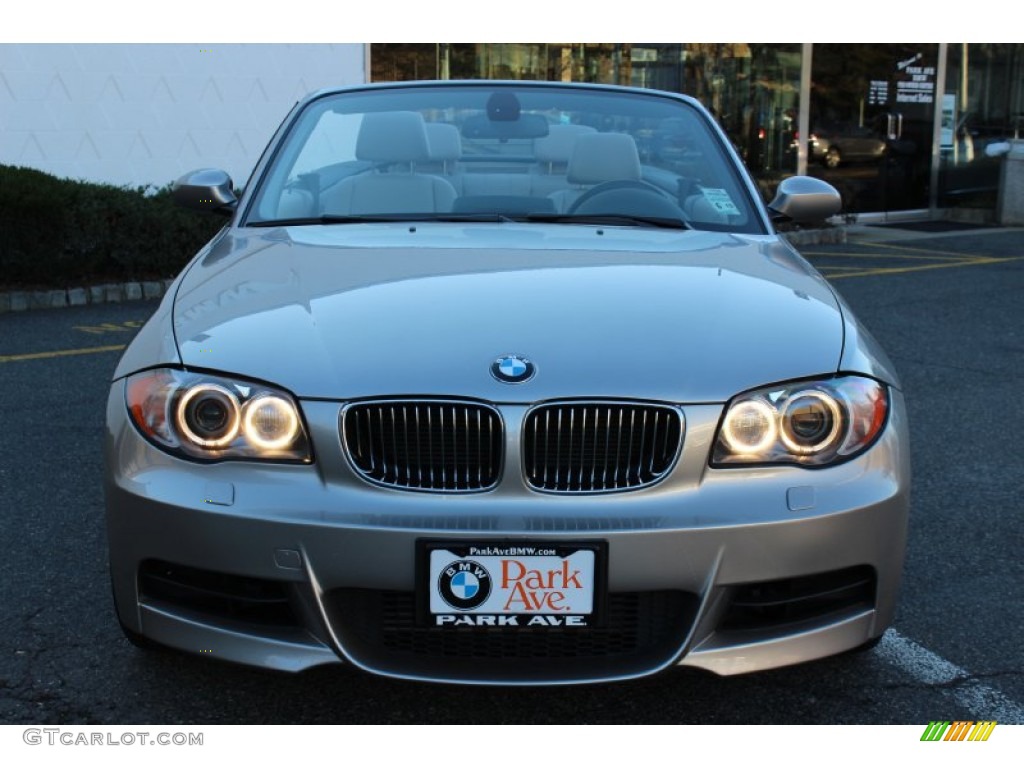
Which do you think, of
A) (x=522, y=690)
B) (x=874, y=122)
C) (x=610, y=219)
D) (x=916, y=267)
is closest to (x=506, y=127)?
(x=610, y=219)

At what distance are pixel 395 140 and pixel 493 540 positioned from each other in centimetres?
200

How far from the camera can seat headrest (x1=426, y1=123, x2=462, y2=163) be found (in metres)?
4.07

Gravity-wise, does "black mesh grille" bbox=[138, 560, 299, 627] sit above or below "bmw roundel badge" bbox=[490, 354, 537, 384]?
below

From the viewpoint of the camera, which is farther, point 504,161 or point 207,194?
point 207,194

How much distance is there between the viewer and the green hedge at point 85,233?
29.8 ft

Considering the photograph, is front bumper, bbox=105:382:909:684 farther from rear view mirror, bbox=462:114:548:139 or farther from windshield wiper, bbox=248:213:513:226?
rear view mirror, bbox=462:114:548:139

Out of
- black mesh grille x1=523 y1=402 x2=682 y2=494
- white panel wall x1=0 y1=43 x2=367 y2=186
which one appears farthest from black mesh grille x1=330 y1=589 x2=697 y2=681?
white panel wall x1=0 y1=43 x2=367 y2=186

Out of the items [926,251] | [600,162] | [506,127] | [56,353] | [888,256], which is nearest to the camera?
[600,162]

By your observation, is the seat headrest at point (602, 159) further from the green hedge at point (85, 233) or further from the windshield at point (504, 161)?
the green hedge at point (85, 233)

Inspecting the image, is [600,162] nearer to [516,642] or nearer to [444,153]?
[444,153]

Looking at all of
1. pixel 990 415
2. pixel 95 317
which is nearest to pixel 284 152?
pixel 990 415

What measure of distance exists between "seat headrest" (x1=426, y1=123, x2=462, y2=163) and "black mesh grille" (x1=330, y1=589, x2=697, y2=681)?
6.25ft

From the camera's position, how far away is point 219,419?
2.63 meters
